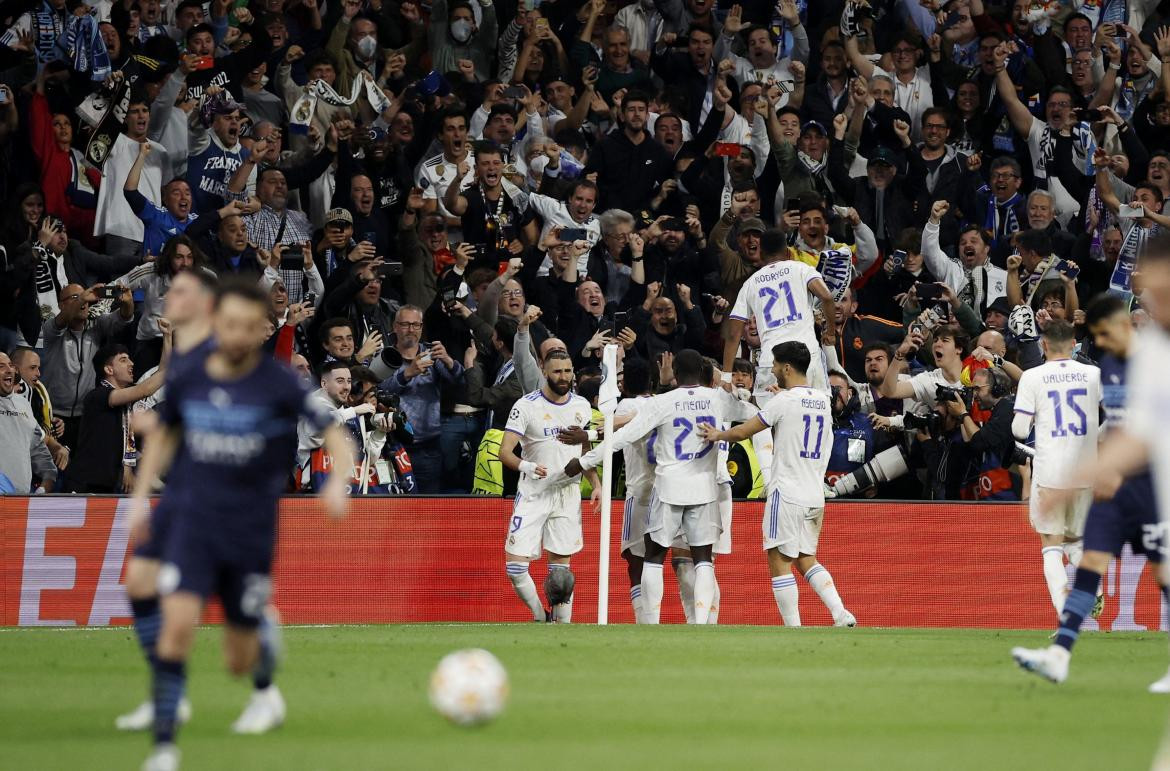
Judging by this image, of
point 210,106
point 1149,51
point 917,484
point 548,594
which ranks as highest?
point 1149,51

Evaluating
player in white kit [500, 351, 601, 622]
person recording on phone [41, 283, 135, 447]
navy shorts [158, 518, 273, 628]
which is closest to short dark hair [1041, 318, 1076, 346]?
player in white kit [500, 351, 601, 622]

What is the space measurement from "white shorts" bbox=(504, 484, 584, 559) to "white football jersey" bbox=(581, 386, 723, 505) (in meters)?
0.72

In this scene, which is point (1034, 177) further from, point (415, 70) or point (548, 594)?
point (548, 594)

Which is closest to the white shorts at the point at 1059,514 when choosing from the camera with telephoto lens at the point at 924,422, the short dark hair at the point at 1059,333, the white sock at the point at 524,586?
the short dark hair at the point at 1059,333

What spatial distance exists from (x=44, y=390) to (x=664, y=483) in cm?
644

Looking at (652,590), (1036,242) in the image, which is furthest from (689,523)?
(1036,242)

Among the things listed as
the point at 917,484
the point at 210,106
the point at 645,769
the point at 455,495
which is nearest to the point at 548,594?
the point at 455,495

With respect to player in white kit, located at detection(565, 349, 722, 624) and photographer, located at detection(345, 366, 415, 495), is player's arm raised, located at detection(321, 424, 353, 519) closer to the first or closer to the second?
player in white kit, located at detection(565, 349, 722, 624)

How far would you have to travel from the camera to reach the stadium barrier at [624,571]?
672 inches

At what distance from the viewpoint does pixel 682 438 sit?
53.7 ft

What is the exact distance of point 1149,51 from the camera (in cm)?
2356

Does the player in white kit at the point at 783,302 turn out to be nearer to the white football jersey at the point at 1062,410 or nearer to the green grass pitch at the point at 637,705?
the white football jersey at the point at 1062,410

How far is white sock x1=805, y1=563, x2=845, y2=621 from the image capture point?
15.8 metres

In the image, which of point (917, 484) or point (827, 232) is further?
point (827, 232)
